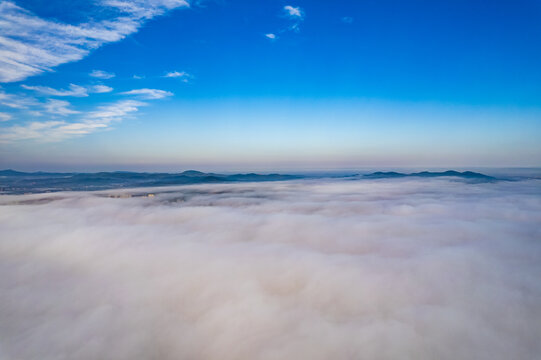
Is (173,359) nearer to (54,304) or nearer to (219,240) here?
(54,304)

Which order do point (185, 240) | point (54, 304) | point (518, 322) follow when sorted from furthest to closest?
point (185, 240), point (54, 304), point (518, 322)

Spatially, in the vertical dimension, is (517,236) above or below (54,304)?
above

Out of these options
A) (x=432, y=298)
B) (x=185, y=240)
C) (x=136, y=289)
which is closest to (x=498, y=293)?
(x=432, y=298)

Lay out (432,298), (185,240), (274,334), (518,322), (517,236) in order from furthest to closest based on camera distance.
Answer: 1. (185,240)
2. (517,236)
3. (432,298)
4. (274,334)
5. (518,322)

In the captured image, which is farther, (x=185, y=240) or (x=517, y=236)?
(x=185, y=240)

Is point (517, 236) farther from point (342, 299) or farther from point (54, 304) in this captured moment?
point (54, 304)

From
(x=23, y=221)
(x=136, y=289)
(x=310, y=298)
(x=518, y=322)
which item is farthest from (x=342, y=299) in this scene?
(x=23, y=221)

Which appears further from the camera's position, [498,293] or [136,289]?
[136,289]

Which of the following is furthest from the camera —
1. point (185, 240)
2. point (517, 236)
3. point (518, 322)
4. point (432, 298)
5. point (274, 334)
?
point (185, 240)

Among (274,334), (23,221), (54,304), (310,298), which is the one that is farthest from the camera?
(23,221)
